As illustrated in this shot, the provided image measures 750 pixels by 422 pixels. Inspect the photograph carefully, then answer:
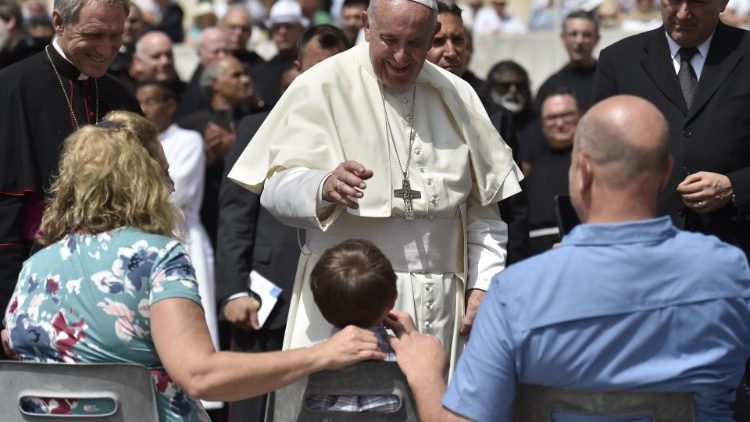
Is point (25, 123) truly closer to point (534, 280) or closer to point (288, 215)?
point (288, 215)

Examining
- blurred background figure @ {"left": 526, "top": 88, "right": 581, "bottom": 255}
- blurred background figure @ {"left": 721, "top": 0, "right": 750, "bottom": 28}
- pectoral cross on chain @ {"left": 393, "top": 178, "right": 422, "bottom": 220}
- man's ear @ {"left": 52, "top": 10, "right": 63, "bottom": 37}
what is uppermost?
man's ear @ {"left": 52, "top": 10, "right": 63, "bottom": 37}

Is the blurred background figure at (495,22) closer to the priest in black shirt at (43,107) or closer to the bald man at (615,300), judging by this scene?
Result: the priest in black shirt at (43,107)

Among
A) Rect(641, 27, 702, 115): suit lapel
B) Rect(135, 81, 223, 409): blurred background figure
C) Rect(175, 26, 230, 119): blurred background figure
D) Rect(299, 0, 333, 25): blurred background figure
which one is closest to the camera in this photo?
Rect(641, 27, 702, 115): suit lapel

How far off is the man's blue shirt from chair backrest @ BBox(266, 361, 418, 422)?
0.32m

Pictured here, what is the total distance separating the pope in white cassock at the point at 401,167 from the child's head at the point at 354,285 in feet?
1.95

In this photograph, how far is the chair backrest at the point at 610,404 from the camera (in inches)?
124

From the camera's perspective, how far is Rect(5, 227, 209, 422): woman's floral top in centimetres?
353

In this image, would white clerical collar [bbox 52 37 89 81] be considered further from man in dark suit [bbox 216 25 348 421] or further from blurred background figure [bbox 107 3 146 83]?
blurred background figure [bbox 107 3 146 83]

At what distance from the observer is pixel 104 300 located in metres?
3.53

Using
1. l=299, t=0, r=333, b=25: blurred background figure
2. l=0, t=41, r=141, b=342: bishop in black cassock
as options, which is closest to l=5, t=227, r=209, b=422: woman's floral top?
l=0, t=41, r=141, b=342: bishop in black cassock

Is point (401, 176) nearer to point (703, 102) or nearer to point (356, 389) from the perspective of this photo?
point (356, 389)

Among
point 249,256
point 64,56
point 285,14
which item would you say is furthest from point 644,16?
point 64,56

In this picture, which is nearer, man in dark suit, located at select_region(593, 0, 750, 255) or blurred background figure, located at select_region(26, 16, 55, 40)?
man in dark suit, located at select_region(593, 0, 750, 255)

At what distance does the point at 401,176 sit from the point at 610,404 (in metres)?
1.48
